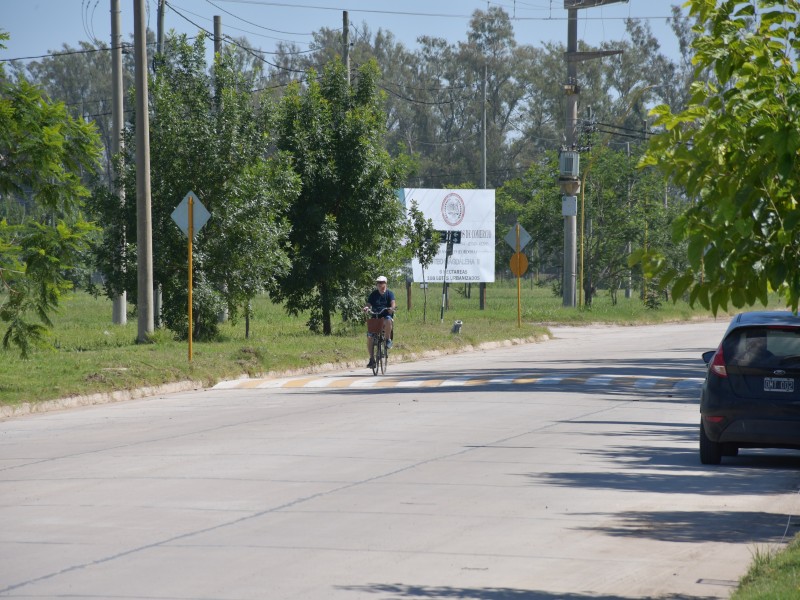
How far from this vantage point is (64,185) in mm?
20234

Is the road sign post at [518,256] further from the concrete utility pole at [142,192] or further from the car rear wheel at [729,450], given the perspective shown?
the car rear wheel at [729,450]

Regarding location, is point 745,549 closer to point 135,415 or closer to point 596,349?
point 135,415

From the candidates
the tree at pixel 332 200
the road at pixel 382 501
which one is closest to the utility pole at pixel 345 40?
the tree at pixel 332 200

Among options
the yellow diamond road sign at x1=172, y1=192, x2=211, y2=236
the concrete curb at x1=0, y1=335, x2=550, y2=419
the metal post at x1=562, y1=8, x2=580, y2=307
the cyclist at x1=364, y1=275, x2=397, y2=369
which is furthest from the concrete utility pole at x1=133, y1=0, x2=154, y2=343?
the metal post at x1=562, y1=8, x2=580, y2=307

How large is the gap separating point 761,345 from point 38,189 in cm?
1205

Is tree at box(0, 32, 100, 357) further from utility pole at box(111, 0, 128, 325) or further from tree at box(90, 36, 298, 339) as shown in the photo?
utility pole at box(111, 0, 128, 325)

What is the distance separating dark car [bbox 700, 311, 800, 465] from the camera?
12.6m

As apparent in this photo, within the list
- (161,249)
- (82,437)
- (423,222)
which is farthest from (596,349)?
(82,437)

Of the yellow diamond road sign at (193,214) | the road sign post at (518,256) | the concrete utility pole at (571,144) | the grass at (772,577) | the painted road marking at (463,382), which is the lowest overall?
the painted road marking at (463,382)

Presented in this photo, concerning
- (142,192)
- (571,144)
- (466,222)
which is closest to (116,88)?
(142,192)

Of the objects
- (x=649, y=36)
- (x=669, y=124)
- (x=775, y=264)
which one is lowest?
(x=775, y=264)

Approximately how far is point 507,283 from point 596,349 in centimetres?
7146

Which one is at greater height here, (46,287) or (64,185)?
(64,185)

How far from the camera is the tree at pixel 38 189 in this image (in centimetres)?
1930
